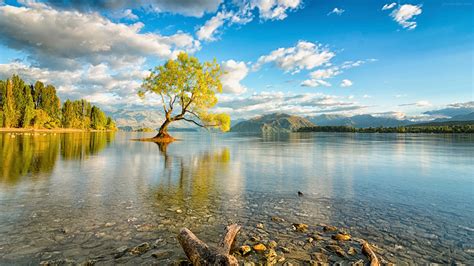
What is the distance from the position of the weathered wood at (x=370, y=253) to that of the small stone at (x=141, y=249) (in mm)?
6621

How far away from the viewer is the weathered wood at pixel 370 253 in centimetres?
699


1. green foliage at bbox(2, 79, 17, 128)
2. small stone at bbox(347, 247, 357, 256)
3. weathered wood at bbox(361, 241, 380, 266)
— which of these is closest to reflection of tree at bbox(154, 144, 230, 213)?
small stone at bbox(347, 247, 357, 256)

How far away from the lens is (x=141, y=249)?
7637 mm

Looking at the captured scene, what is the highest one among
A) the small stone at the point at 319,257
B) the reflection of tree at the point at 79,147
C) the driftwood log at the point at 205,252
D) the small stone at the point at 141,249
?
the reflection of tree at the point at 79,147

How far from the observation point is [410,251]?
798 centimetres

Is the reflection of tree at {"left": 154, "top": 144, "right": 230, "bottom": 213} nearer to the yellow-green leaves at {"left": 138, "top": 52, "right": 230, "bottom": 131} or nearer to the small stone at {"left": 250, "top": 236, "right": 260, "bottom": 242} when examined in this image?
the small stone at {"left": 250, "top": 236, "right": 260, "bottom": 242}

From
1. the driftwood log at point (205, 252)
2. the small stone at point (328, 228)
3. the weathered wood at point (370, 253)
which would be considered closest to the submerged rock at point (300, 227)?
the small stone at point (328, 228)

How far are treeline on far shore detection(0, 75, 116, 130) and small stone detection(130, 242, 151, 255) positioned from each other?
16374 cm

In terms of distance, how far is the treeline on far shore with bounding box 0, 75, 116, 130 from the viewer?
420ft

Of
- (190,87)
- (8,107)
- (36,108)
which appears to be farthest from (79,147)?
(36,108)

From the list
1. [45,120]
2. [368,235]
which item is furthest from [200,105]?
[45,120]

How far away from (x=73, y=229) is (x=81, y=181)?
28.6 ft

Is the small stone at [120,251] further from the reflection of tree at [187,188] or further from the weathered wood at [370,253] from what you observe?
the weathered wood at [370,253]

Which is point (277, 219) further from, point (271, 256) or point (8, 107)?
point (8, 107)
